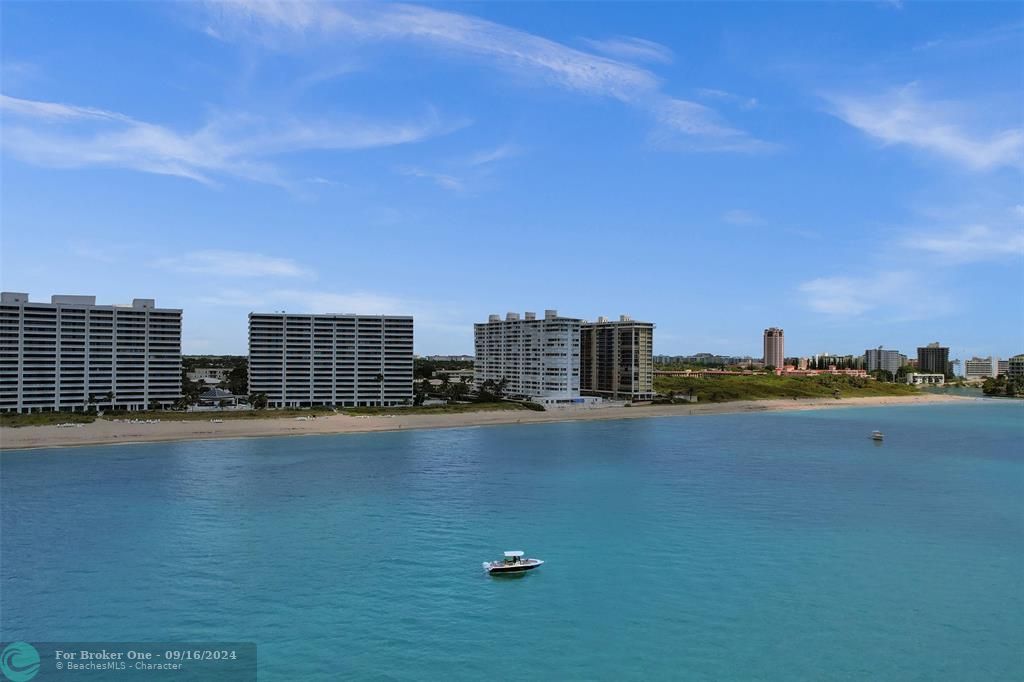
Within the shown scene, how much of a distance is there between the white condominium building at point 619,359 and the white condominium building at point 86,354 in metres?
69.5

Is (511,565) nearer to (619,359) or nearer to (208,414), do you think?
(208,414)

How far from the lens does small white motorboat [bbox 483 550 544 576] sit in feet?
87.8

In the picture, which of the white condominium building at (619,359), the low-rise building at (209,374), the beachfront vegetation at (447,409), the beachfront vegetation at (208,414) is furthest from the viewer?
the low-rise building at (209,374)

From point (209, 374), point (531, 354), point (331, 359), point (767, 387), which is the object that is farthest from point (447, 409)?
point (767, 387)

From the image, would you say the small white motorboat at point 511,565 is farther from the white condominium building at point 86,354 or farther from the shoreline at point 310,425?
the white condominium building at point 86,354

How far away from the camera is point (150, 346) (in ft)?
266

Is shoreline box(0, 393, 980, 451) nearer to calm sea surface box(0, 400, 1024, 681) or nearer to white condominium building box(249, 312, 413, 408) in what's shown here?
calm sea surface box(0, 400, 1024, 681)

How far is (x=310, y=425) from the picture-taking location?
7625cm

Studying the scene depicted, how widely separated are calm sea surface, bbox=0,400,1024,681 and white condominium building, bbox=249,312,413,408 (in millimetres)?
35407

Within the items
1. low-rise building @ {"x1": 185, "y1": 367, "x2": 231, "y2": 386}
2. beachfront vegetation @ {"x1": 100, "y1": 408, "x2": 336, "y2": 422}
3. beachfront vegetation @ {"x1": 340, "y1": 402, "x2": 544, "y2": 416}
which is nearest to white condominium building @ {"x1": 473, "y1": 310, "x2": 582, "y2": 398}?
beachfront vegetation @ {"x1": 340, "y1": 402, "x2": 544, "y2": 416}

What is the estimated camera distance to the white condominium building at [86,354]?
74.0 m

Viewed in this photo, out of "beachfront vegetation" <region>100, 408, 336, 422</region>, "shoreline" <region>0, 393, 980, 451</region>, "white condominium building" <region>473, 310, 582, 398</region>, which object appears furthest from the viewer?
"white condominium building" <region>473, 310, 582, 398</region>

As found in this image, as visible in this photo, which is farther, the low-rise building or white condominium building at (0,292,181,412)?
the low-rise building

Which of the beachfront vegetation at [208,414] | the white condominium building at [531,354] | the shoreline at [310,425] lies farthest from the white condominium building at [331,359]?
the white condominium building at [531,354]
